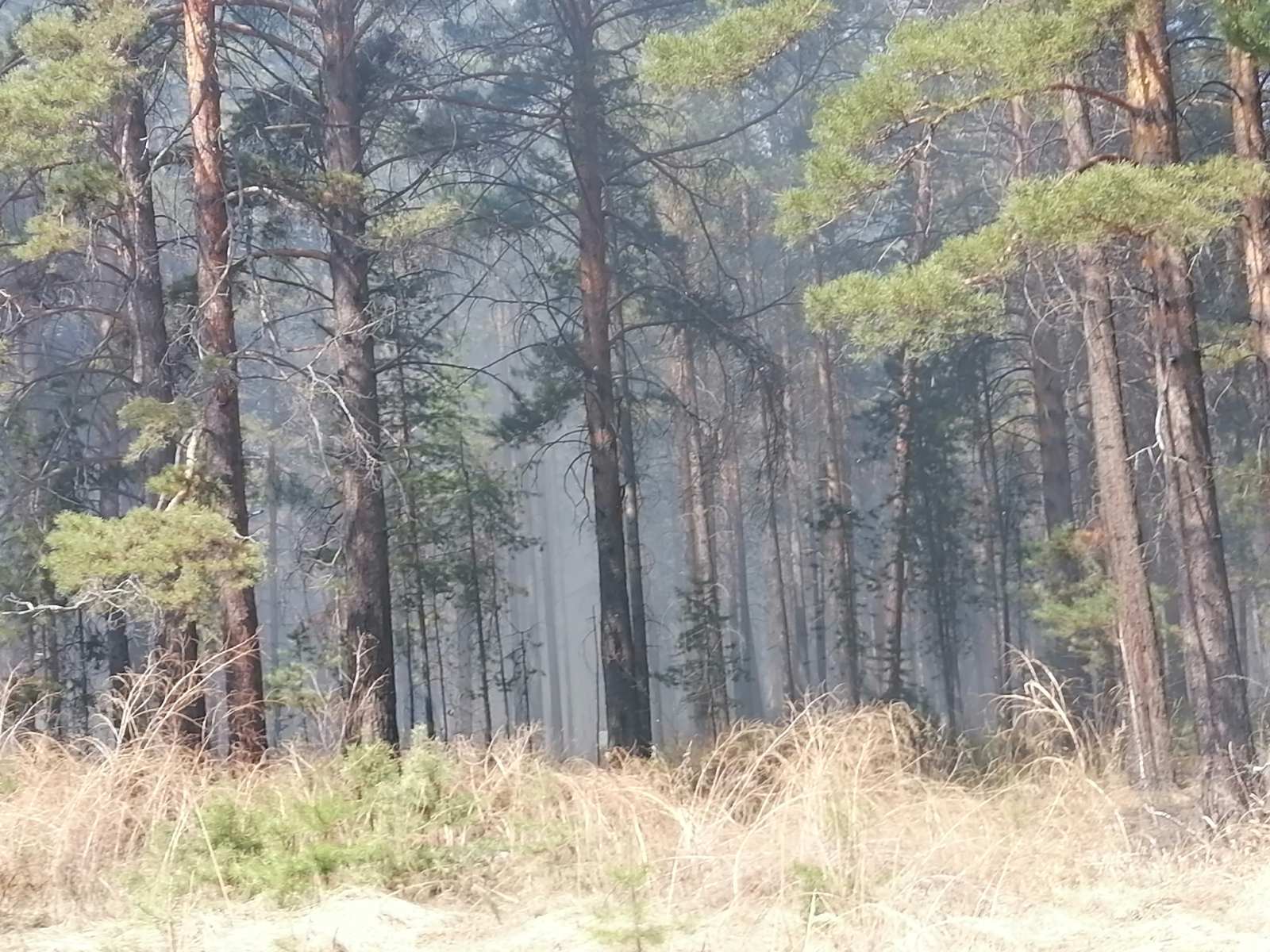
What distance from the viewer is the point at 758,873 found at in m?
7.00

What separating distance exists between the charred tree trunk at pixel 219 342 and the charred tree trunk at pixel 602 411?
19.6ft

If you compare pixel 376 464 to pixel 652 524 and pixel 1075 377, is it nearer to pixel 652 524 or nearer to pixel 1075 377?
pixel 1075 377

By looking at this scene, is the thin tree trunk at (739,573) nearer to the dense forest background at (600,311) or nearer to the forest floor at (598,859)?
the dense forest background at (600,311)

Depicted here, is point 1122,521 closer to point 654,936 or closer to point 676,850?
point 676,850

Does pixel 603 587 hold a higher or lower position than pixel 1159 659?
higher

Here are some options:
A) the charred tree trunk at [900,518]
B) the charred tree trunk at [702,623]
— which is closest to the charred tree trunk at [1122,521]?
the charred tree trunk at [900,518]

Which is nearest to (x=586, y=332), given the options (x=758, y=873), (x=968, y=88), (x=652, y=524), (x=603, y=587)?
(x=603, y=587)

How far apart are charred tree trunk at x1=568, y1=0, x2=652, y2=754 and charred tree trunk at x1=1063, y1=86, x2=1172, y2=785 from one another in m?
6.73

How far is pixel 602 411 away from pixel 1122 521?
7.32 metres

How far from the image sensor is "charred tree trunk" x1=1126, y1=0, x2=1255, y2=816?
9141mm

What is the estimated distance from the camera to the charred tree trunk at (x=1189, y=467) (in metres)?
9.14

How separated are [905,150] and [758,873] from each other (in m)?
5.38

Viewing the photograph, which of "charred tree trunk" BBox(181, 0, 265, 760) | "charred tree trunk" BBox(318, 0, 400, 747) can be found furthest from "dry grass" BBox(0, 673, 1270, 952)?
"charred tree trunk" BBox(318, 0, 400, 747)

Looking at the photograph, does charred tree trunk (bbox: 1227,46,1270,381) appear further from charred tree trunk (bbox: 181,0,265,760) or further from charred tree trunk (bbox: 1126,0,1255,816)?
charred tree trunk (bbox: 181,0,265,760)
